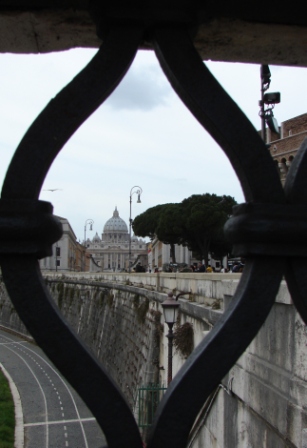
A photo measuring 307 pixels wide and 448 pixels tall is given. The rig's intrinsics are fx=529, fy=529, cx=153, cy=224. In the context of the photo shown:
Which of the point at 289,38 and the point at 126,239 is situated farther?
the point at 126,239

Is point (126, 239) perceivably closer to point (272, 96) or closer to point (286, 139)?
point (286, 139)

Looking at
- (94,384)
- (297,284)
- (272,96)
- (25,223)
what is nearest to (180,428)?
(94,384)

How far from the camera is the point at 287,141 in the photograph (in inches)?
781

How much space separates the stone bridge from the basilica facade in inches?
3464

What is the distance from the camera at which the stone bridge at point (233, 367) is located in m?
3.79

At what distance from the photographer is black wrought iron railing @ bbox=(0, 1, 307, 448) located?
3.43 ft

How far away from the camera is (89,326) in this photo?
26203 millimetres

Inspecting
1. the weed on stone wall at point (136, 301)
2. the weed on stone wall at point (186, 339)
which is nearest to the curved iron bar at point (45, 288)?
Result: the weed on stone wall at point (186, 339)

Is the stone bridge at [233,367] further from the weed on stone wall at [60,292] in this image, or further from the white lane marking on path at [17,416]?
the weed on stone wall at [60,292]

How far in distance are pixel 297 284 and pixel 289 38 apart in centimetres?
73

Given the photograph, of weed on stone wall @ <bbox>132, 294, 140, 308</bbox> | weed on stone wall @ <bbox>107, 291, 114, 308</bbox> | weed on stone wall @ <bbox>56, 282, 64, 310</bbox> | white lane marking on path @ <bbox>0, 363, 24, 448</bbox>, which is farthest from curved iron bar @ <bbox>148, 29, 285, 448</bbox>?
weed on stone wall @ <bbox>56, 282, 64, 310</bbox>

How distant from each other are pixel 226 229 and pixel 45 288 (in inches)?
16.2

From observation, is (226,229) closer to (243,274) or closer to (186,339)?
(243,274)

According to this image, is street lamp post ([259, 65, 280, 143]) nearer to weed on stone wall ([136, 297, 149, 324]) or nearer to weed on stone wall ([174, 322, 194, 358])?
weed on stone wall ([174, 322, 194, 358])
